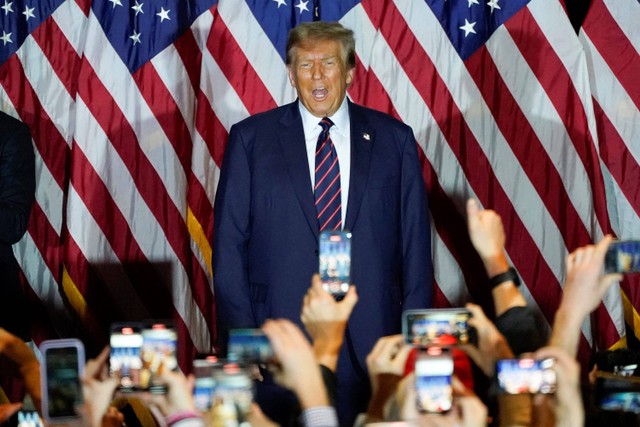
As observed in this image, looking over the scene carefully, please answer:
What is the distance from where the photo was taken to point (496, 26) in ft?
18.3

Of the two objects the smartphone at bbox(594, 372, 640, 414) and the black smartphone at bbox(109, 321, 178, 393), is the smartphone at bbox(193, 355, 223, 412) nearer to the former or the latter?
the black smartphone at bbox(109, 321, 178, 393)

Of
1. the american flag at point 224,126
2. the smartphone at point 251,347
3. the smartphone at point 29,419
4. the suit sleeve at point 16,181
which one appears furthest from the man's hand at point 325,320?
the american flag at point 224,126

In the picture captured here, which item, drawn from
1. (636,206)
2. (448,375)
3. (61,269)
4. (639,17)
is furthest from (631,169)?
(448,375)

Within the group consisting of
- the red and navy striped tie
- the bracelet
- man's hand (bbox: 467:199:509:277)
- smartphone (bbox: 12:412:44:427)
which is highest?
the red and navy striped tie

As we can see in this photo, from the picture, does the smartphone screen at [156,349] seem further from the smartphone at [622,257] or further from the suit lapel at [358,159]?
the suit lapel at [358,159]

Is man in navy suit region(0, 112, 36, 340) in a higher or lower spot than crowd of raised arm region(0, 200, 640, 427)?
higher

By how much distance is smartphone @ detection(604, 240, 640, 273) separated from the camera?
9.72 feet

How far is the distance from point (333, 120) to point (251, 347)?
190 cm

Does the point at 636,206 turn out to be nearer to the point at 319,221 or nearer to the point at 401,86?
the point at 401,86

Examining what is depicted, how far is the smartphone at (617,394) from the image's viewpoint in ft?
9.42

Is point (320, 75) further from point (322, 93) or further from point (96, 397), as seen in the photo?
point (96, 397)

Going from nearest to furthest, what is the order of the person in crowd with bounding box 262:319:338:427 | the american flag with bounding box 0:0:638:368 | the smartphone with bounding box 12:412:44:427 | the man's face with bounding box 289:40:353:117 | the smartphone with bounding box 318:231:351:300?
the person in crowd with bounding box 262:319:338:427 < the smartphone with bounding box 12:412:44:427 < the smartphone with bounding box 318:231:351:300 < the man's face with bounding box 289:40:353:117 < the american flag with bounding box 0:0:638:368

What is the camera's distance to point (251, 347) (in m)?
2.80

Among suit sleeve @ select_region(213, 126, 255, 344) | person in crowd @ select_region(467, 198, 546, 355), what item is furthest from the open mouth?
person in crowd @ select_region(467, 198, 546, 355)
